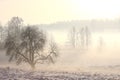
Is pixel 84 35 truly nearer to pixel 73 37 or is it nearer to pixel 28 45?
pixel 73 37

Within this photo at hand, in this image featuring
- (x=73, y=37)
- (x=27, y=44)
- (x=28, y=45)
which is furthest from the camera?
(x=73, y=37)

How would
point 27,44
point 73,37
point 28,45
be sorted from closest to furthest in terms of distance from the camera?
point 27,44, point 28,45, point 73,37

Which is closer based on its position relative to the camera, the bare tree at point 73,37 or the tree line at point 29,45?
the tree line at point 29,45

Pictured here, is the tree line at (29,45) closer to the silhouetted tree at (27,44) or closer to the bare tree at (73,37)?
the silhouetted tree at (27,44)

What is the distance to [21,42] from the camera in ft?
155

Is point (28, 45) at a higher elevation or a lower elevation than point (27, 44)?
lower

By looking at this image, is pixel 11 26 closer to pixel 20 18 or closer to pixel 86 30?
pixel 20 18

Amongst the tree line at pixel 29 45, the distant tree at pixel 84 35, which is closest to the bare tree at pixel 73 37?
Result: the distant tree at pixel 84 35


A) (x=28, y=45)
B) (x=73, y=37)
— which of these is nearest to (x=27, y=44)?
(x=28, y=45)

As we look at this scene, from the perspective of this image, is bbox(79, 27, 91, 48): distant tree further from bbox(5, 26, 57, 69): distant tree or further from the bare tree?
bbox(5, 26, 57, 69): distant tree

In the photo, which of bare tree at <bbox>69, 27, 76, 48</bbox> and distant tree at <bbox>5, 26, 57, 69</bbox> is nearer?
distant tree at <bbox>5, 26, 57, 69</bbox>

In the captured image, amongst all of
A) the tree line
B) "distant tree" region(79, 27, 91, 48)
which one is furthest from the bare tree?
the tree line

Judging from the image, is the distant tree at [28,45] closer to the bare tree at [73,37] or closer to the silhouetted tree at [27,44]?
the silhouetted tree at [27,44]

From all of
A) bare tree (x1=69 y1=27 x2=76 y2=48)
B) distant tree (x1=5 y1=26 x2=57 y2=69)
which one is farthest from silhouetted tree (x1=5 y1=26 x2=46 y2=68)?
bare tree (x1=69 y1=27 x2=76 y2=48)
